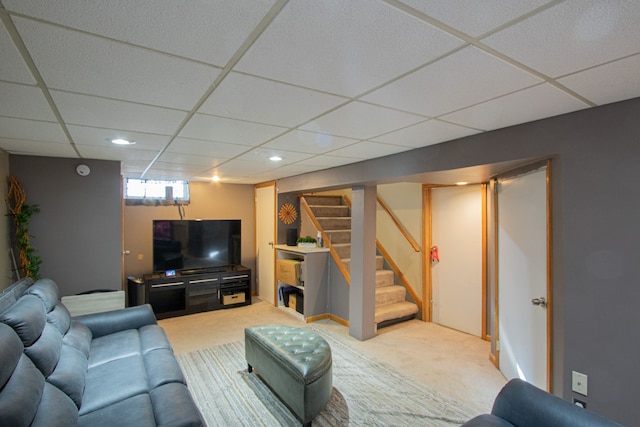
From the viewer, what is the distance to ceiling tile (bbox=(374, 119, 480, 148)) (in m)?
2.28

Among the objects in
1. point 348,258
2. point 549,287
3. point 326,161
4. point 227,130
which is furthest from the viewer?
point 348,258

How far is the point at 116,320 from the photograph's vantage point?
10.6 feet

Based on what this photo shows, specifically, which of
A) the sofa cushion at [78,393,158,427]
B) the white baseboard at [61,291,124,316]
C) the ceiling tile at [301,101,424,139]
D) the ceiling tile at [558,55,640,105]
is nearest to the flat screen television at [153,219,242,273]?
the white baseboard at [61,291,124,316]

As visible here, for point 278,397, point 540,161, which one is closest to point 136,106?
Answer: point 278,397

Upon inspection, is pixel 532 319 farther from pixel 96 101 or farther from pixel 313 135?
pixel 96 101

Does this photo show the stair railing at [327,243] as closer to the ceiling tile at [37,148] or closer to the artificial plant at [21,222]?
the ceiling tile at [37,148]

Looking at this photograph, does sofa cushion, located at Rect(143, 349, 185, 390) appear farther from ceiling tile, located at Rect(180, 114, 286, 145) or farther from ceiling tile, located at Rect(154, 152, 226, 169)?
ceiling tile, located at Rect(154, 152, 226, 169)

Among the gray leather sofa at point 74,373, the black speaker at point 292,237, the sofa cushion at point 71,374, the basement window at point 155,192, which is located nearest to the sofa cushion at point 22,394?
the gray leather sofa at point 74,373

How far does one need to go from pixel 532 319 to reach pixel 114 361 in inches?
132

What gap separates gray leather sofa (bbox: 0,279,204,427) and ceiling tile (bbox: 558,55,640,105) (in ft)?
8.26

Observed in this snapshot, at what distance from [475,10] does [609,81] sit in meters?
1.04

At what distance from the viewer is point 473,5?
3.16 ft

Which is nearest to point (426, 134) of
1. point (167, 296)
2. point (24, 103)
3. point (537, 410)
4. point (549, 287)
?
point (549, 287)

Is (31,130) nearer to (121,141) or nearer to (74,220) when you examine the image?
(121,141)
